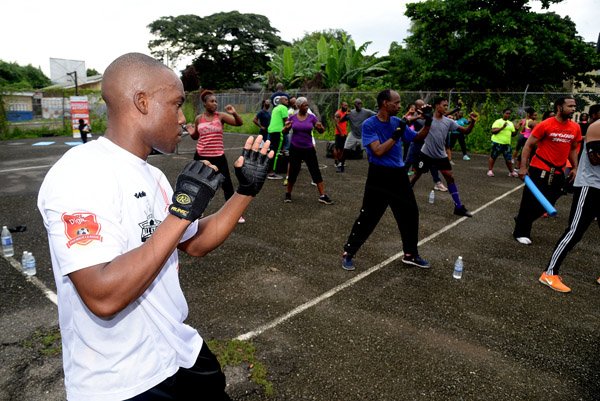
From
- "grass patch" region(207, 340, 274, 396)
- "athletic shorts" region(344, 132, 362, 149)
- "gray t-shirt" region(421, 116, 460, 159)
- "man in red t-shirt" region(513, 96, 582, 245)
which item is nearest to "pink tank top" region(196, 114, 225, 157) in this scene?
"grass patch" region(207, 340, 274, 396)

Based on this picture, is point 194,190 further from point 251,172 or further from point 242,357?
point 242,357

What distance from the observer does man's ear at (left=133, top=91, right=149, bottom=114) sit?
150 centimetres

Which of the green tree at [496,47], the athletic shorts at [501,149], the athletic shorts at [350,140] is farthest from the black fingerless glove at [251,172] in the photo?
the green tree at [496,47]

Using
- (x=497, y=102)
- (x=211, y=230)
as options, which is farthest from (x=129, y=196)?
(x=497, y=102)

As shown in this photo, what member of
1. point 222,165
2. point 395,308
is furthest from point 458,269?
point 222,165

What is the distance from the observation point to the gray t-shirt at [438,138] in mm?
7711

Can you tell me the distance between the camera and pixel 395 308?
161 inches

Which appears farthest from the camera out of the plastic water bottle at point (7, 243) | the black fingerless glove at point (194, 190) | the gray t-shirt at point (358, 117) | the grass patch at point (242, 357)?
the gray t-shirt at point (358, 117)

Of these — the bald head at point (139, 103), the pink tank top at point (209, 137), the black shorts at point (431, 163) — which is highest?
the bald head at point (139, 103)

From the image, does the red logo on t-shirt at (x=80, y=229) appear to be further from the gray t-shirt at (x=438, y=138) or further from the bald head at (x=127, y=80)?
the gray t-shirt at (x=438, y=138)

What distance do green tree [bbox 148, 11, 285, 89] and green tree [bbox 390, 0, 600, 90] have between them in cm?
2898

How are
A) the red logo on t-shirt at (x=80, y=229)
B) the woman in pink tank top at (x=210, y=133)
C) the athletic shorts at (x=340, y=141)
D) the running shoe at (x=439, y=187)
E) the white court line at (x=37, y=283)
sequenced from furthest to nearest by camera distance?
1. the athletic shorts at (x=340, y=141)
2. the running shoe at (x=439, y=187)
3. the woman in pink tank top at (x=210, y=133)
4. the white court line at (x=37, y=283)
5. the red logo on t-shirt at (x=80, y=229)

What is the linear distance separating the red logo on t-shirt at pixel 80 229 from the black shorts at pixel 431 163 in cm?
729

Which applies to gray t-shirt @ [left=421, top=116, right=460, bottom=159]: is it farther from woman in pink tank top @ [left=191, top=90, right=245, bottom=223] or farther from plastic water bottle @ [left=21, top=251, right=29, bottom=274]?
plastic water bottle @ [left=21, top=251, right=29, bottom=274]
